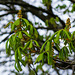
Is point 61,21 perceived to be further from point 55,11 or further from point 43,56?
point 43,56

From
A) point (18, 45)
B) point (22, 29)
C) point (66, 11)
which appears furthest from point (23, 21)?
point (66, 11)

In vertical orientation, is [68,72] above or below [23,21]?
below

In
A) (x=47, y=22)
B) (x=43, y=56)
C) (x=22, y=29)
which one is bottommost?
(x=43, y=56)

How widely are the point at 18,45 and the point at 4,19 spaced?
299 cm

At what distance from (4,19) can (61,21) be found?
1728 millimetres

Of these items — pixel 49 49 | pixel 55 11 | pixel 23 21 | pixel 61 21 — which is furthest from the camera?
pixel 55 11

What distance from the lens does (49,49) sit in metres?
1.00

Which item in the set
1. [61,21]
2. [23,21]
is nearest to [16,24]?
[23,21]

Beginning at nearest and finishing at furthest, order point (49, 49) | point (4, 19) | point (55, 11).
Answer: point (49, 49)
point (55, 11)
point (4, 19)

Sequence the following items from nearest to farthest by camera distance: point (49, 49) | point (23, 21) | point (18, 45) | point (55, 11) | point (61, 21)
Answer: point (49, 49)
point (18, 45)
point (23, 21)
point (61, 21)
point (55, 11)

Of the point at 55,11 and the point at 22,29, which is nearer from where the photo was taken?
the point at 22,29

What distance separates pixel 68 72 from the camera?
402cm

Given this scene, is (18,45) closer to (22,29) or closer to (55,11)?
(22,29)

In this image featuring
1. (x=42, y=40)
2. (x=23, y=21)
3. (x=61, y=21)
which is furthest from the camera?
(x=61, y=21)
